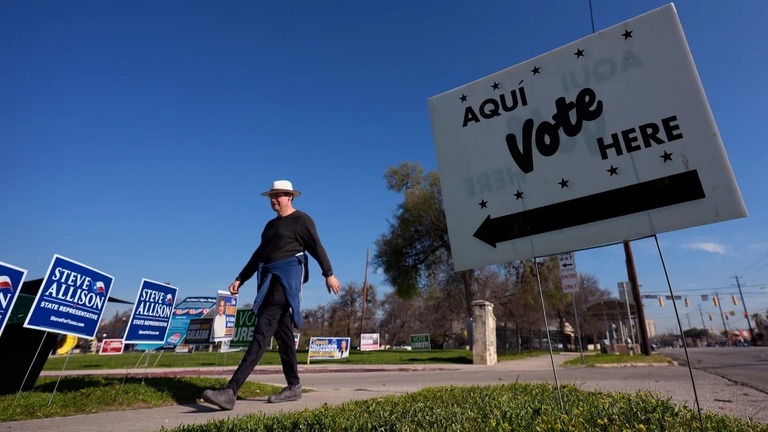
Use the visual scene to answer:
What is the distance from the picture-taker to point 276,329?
13.5 feet

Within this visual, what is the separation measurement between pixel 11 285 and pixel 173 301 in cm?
240

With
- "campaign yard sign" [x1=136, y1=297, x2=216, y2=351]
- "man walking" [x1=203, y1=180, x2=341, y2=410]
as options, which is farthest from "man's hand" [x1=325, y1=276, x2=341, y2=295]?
"campaign yard sign" [x1=136, y1=297, x2=216, y2=351]

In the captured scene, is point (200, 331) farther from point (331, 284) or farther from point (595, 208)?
point (595, 208)

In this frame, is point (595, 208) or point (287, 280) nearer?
point (595, 208)

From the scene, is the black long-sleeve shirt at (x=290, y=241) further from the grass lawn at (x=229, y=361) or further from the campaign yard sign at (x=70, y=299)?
the grass lawn at (x=229, y=361)

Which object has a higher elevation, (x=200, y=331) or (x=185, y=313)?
(x=185, y=313)

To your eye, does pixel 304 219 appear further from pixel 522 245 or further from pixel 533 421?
pixel 533 421

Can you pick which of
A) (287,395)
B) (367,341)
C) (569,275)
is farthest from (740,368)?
(367,341)

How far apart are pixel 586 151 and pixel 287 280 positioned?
302cm

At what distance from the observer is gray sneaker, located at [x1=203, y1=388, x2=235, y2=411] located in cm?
344

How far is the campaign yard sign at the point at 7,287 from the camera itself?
380 centimetres

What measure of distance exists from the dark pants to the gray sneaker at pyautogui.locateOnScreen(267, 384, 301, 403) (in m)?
0.07

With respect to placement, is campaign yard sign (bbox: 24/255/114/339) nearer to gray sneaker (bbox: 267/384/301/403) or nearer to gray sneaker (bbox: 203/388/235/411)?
gray sneaker (bbox: 203/388/235/411)

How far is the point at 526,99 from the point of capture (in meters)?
3.02
